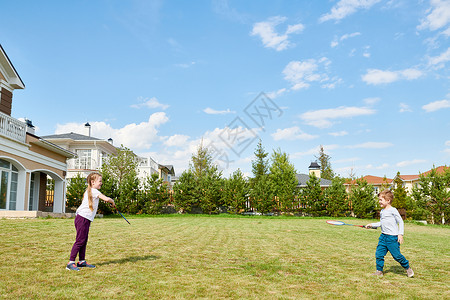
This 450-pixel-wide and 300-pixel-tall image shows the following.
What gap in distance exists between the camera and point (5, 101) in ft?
59.3

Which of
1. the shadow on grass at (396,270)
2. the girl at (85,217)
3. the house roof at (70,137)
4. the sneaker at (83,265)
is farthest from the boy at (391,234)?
the house roof at (70,137)

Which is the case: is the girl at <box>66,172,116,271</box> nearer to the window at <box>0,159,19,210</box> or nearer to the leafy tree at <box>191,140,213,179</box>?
the window at <box>0,159,19,210</box>

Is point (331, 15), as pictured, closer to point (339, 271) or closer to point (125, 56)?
point (125, 56)

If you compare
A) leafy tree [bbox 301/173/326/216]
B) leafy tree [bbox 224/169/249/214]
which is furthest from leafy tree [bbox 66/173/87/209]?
leafy tree [bbox 301/173/326/216]

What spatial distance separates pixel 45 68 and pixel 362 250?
17.9 metres

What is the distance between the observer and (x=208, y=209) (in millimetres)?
24719

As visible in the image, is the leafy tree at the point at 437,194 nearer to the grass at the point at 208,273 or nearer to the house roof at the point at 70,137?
the grass at the point at 208,273

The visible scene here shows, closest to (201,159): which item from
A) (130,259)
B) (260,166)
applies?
(260,166)

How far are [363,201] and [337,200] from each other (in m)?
1.80

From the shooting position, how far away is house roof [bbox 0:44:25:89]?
58.0ft

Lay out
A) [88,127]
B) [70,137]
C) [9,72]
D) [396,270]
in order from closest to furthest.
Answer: [396,270] → [9,72] → [70,137] → [88,127]

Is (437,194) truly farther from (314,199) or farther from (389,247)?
(389,247)

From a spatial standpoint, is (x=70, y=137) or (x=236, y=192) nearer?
(x=236, y=192)

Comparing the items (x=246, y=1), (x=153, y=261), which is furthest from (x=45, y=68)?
(x=153, y=261)
